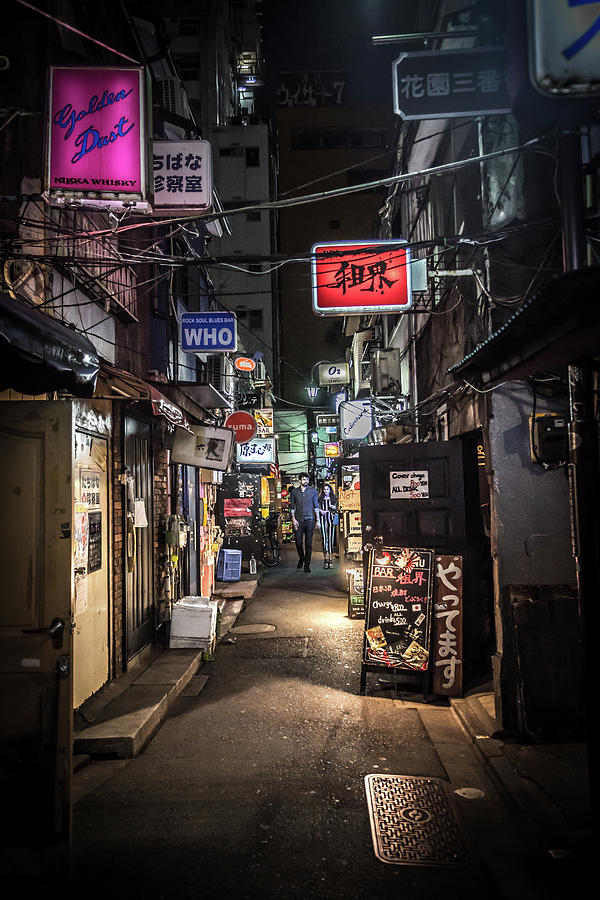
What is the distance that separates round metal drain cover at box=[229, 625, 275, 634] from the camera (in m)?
11.5

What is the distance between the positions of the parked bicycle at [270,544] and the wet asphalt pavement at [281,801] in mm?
12446

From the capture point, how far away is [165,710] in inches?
286

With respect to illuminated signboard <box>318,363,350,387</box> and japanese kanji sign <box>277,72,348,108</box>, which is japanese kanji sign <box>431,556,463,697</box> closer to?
illuminated signboard <box>318,363,350,387</box>

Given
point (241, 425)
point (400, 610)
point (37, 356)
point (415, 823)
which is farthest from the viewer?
point (241, 425)

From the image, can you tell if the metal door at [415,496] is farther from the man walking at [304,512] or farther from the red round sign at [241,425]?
the man walking at [304,512]

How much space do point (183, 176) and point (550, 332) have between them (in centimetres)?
620

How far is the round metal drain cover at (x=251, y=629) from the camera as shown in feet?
37.6

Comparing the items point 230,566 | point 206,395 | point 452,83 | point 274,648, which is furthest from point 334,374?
point 452,83

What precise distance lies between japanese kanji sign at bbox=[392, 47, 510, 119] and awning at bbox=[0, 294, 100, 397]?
410 centimetres

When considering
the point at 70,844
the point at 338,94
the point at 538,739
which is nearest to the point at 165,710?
the point at 70,844

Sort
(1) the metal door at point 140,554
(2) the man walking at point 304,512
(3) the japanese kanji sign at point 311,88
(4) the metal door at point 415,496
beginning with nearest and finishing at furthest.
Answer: (4) the metal door at point 415,496
(1) the metal door at point 140,554
(2) the man walking at point 304,512
(3) the japanese kanji sign at point 311,88

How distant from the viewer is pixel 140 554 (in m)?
9.30

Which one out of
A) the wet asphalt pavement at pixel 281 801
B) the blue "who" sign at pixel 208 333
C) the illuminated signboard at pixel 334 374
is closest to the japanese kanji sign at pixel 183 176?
the blue "who" sign at pixel 208 333

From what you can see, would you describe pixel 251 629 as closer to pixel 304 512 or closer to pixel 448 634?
pixel 448 634
